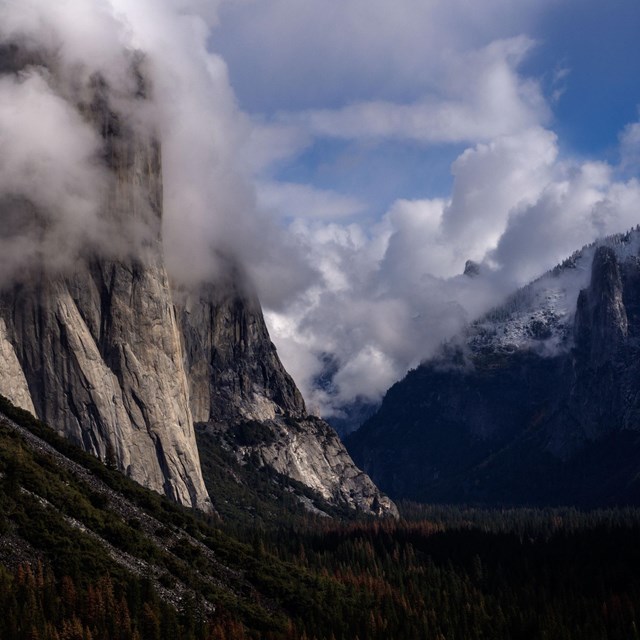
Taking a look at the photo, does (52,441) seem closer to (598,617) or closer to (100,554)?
(100,554)

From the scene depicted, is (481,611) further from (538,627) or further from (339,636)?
(339,636)

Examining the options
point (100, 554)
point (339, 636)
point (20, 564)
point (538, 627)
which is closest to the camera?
point (20, 564)

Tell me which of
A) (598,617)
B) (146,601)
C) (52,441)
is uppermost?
(52,441)

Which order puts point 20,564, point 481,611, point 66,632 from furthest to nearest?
1. point 481,611
2. point 20,564
3. point 66,632

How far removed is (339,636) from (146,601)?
3546 cm

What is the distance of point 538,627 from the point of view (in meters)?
173

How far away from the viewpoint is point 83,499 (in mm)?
156250

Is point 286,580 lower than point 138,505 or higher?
lower

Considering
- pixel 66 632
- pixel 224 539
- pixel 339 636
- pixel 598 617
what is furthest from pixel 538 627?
Answer: pixel 66 632

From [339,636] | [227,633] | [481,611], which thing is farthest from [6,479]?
[481,611]

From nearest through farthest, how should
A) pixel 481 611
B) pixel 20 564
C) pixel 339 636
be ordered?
pixel 20 564, pixel 339 636, pixel 481 611

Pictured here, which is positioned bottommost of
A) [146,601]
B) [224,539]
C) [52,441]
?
[146,601]

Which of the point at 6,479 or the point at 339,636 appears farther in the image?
the point at 339,636

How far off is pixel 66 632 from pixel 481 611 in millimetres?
95642
